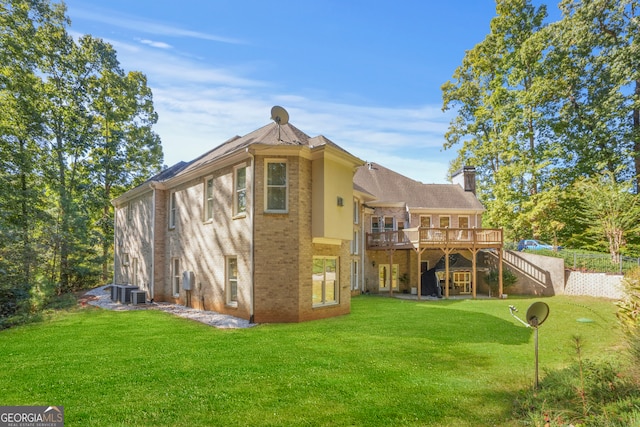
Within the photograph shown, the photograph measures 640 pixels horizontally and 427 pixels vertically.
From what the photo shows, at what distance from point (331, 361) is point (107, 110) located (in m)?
25.6

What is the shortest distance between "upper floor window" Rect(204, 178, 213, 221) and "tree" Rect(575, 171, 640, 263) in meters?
21.8

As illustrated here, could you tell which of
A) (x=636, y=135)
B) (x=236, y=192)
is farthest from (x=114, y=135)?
(x=636, y=135)

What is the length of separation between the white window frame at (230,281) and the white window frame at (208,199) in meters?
2.30

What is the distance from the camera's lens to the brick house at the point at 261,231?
10523mm

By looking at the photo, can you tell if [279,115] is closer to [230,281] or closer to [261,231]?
[261,231]

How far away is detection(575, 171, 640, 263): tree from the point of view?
1892 centimetres

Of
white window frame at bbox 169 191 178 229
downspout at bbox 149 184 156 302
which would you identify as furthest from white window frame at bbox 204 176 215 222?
downspout at bbox 149 184 156 302

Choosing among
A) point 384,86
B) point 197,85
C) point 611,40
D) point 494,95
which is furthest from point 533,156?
point 197,85

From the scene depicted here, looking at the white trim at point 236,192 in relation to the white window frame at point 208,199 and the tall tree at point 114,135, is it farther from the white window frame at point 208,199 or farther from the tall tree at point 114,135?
the tall tree at point 114,135

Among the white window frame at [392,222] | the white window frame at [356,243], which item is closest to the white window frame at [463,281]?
the white window frame at [392,222]

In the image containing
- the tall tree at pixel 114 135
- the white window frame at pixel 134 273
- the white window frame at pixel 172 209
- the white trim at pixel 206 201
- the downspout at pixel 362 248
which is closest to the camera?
the white trim at pixel 206 201

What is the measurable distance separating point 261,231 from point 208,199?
13.2 ft

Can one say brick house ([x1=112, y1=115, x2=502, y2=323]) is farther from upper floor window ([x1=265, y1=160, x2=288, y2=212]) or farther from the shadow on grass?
the shadow on grass

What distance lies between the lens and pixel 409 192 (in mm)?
24688
